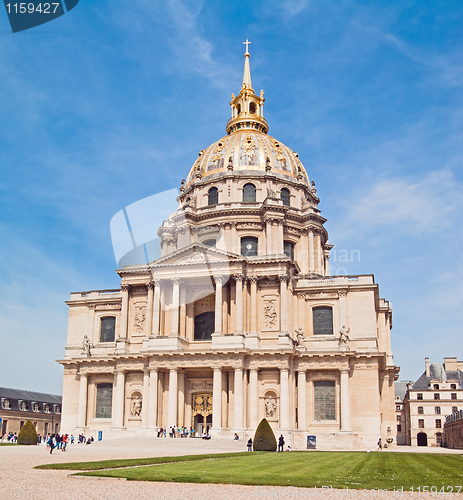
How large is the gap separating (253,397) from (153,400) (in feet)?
30.3

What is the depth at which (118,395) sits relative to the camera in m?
56.0

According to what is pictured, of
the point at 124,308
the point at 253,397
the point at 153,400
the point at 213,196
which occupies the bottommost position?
the point at 153,400

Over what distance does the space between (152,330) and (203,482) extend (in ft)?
125

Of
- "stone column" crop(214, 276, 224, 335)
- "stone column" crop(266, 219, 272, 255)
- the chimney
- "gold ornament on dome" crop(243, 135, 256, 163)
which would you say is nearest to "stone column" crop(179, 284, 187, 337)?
"stone column" crop(214, 276, 224, 335)

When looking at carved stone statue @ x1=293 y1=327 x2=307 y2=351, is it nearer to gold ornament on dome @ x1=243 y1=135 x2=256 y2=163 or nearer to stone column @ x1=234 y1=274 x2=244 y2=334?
stone column @ x1=234 y1=274 x2=244 y2=334

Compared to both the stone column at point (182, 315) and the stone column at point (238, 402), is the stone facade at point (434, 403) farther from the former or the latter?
the stone column at point (182, 315)

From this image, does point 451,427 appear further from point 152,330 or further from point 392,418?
point 152,330

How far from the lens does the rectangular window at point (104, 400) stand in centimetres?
5875

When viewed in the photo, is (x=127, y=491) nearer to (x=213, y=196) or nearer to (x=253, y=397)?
(x=253, y=397)

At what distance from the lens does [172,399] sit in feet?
172

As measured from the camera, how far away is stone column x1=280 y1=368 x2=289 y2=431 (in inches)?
1999

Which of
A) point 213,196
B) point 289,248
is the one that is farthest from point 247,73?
point 289,248

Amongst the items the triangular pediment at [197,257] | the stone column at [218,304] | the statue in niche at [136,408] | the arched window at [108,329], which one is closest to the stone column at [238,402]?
the stone column at [218,304]

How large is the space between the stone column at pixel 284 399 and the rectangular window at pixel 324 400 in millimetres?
4274
